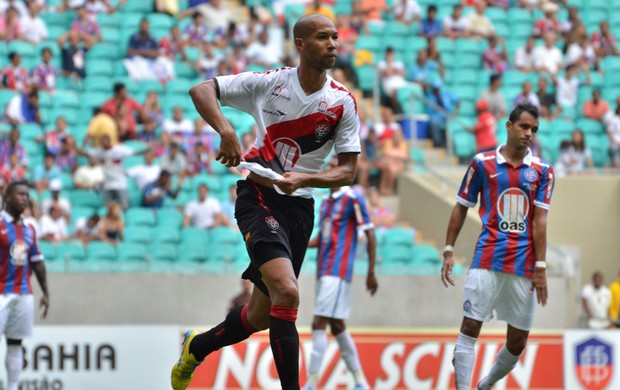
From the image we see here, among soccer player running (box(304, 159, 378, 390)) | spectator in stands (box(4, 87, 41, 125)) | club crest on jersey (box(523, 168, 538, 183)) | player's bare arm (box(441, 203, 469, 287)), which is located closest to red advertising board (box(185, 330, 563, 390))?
soccer player running (box(304, 159, 378, 390))

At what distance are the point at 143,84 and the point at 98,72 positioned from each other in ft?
2.83

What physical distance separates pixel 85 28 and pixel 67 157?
3526mm

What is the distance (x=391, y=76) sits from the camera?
20.4m

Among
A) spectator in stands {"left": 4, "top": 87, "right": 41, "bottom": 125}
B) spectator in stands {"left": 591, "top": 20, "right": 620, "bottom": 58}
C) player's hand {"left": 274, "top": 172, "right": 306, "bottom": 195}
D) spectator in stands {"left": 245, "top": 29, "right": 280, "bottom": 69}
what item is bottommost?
→ player's hand {"left": 274, "top": 172, "right": 306, "bottom": 195}

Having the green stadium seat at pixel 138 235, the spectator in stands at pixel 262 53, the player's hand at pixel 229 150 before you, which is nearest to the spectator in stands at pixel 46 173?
the green stadium seat at pixel 138 235

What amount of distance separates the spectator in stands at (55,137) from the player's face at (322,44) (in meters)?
10.9

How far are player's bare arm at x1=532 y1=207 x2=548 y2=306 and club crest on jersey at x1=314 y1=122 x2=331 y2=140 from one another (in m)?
2.21

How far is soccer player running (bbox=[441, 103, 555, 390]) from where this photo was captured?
368 inches

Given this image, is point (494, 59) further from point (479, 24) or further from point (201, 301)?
point (201, 301)

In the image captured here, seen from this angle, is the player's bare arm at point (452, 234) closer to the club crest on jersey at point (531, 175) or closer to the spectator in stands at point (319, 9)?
the club crest on jersey at point (531, 175)

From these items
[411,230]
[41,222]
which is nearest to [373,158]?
[411,230]

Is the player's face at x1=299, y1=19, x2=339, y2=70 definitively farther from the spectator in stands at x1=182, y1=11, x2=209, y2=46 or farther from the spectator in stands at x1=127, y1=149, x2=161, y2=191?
the spectator in stands at x1=182, y1=11, x2=209, y2=46

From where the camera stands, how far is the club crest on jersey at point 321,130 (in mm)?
7984

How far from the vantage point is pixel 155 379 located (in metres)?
13.6
